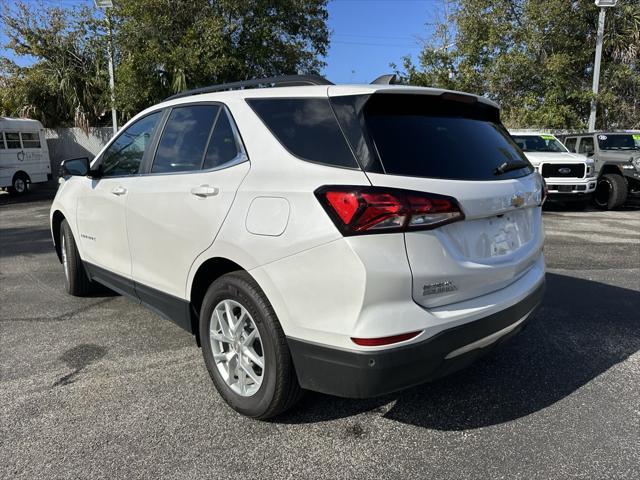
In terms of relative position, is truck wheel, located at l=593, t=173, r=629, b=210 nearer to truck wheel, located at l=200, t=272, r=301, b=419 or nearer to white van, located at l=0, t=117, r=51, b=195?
truck wheel, located at l=200, t=272, r=301, b=419

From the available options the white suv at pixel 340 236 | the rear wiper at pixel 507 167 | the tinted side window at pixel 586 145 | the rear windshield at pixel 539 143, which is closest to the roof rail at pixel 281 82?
the white suv at pixel 340 236

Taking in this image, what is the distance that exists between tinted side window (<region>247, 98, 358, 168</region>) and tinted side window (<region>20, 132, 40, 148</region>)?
17212mm

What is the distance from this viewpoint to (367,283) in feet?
7.06

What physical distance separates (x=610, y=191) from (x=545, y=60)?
824cm

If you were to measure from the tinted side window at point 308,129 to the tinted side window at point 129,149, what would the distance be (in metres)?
1.36

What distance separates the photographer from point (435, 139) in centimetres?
259

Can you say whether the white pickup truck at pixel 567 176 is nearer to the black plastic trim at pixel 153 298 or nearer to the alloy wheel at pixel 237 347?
the black plastic trim at pixel 153 298

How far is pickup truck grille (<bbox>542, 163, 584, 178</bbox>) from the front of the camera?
11.7 metres

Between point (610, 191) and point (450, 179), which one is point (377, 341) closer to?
point (450, 179)

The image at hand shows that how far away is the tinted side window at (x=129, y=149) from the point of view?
3.77m

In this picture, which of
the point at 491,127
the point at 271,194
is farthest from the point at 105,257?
the point at 491,127

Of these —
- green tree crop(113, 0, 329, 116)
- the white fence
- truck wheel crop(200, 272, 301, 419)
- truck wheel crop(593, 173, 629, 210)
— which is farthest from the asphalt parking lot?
the white fence

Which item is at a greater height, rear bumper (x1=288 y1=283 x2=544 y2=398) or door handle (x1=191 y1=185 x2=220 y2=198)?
door handle (x1=191 y1=185 x2=220 y2=198)

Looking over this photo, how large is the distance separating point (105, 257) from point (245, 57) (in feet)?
44.5
